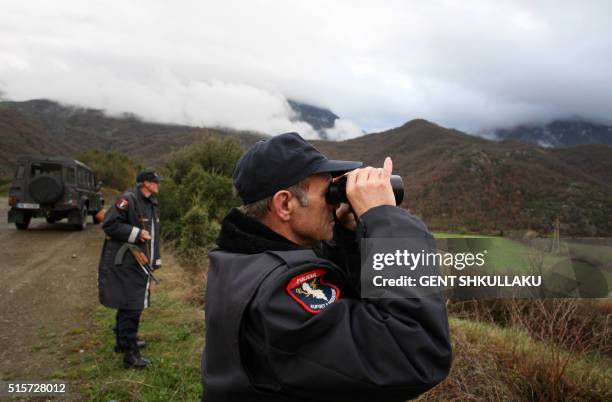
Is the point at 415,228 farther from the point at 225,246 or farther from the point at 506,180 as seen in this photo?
the point at 506,180

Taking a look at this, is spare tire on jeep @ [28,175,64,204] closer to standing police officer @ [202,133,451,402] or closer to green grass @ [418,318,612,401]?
green grass @ [418,318,612,401]

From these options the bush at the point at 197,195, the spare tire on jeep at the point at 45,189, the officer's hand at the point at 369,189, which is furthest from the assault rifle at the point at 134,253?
the spare tire on jeep at the point at 45,189

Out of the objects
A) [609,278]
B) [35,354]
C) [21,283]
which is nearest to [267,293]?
[609,278]

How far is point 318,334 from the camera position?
42.3 inches

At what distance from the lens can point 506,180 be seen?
21.2 m

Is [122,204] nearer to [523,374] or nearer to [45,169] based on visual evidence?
[523,374]

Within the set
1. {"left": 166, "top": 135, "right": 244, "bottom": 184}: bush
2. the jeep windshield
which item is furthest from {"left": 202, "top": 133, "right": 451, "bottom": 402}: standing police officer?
{"left": 166, "top": 135, "right": 244, "bottom": 184}: bush

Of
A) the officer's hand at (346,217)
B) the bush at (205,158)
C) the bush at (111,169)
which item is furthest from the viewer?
the bush at (111,169)

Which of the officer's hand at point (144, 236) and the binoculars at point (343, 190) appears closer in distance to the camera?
the binoculars at point (343, 190)

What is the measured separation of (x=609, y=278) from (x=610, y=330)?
1.46 meters

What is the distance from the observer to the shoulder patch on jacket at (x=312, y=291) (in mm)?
1116

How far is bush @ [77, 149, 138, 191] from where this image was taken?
4181cm

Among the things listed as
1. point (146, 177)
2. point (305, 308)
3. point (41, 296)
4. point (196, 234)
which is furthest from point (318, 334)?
point (196, 234)

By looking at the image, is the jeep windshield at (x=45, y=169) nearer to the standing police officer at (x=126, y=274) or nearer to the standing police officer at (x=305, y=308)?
the standing police officer at (x=126, y=274)
